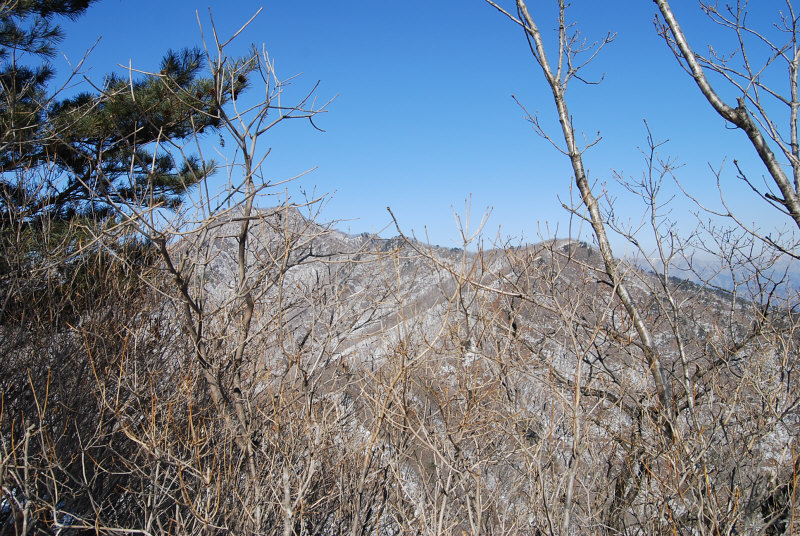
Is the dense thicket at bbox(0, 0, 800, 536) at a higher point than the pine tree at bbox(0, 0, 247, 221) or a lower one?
lower

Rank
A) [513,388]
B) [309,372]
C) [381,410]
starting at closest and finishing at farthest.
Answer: [381,410], [309,372], [513,388]

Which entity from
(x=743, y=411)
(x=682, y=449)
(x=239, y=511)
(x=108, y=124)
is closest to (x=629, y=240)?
(x=682, y=449)

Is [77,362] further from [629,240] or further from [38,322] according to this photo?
[629,240]

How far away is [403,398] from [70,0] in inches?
232

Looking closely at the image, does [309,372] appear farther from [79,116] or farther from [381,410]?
[79,116]

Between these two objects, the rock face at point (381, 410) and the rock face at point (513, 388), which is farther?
the rock face at point (381, 410)

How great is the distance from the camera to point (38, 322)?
646 centimetres

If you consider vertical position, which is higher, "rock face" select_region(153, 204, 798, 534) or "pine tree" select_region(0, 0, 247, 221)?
"pine tree" select_region(0, 0, 247, 221)

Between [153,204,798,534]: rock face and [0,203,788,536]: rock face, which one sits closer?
[153,204,798,534]: rock face

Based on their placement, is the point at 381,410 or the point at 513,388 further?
the point at 513,388

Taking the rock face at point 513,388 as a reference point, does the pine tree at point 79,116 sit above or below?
above

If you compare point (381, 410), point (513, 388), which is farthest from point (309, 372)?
point (513, 388)

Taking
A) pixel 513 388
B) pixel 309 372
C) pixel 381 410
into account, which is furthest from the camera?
pixel 513 388

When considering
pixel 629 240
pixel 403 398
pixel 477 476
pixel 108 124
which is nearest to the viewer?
pixel 477 476
